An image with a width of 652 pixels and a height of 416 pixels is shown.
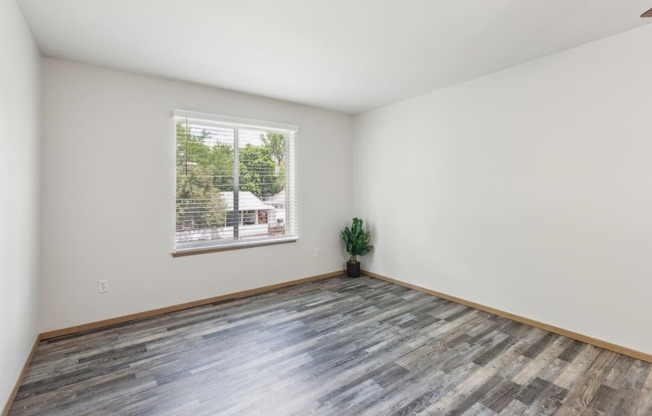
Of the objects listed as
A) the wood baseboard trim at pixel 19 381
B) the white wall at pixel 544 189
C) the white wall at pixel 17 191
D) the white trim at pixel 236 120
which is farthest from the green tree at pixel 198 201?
the white wall at pixel 544 189

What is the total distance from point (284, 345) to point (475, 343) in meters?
1.58

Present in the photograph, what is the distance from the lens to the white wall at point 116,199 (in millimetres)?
2648

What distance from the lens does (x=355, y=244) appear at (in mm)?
4418

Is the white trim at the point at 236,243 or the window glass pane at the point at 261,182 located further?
the window glass pane at the point at 261,182

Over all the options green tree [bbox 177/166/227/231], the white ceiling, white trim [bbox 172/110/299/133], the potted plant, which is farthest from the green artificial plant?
the white ceiling

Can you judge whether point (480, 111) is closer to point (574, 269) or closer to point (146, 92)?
point (574, 269)

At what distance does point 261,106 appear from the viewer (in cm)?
379

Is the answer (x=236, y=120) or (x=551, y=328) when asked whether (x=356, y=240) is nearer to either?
(x=236, y=120)

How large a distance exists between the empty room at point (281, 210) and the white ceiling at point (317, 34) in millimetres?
21

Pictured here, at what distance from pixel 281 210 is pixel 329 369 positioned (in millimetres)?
2339

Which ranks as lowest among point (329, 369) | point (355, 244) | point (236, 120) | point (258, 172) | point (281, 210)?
point (329, 369)

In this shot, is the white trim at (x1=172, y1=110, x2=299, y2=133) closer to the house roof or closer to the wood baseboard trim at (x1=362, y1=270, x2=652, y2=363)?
the house roof

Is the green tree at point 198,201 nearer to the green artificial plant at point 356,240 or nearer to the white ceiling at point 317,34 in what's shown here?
the white ceiling at point 317,34

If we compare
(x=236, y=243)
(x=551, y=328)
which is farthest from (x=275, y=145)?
(x=551, y=328)
